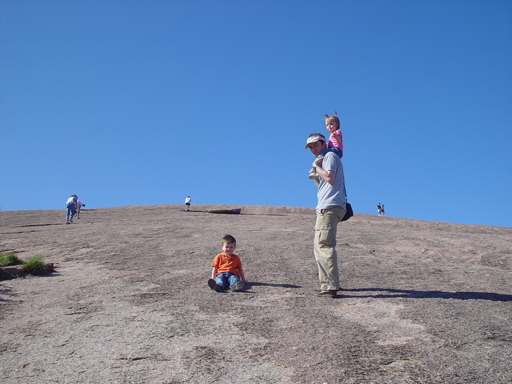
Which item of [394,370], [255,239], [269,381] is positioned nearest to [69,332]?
[269,381]

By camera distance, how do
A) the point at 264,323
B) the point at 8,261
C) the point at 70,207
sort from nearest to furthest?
the point at 264,323, the point at 8,261, the point at 70,207

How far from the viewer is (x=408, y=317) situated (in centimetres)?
418

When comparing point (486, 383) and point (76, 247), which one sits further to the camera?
point (76, 247)

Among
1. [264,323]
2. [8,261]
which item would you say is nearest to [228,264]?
[264,323]

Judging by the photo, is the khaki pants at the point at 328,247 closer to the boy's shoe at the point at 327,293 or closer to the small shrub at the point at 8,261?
the boy's shoe at the point at 327,293

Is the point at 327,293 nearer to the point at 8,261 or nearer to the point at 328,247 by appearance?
the point at 328,247

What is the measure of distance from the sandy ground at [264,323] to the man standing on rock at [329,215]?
325 millimetres

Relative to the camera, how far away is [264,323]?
4.06 m

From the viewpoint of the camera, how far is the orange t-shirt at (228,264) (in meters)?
6.02

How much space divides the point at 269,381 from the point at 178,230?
35.7 ft

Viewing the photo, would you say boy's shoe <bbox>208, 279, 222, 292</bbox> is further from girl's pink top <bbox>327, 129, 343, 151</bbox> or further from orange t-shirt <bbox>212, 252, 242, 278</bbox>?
girl's pink top <bbox>327, 129, 343, 151</bbox>

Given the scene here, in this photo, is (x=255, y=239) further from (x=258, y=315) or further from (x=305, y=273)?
(x=258, y=315)

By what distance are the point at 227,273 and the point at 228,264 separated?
0.15m

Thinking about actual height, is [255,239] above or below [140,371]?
above
